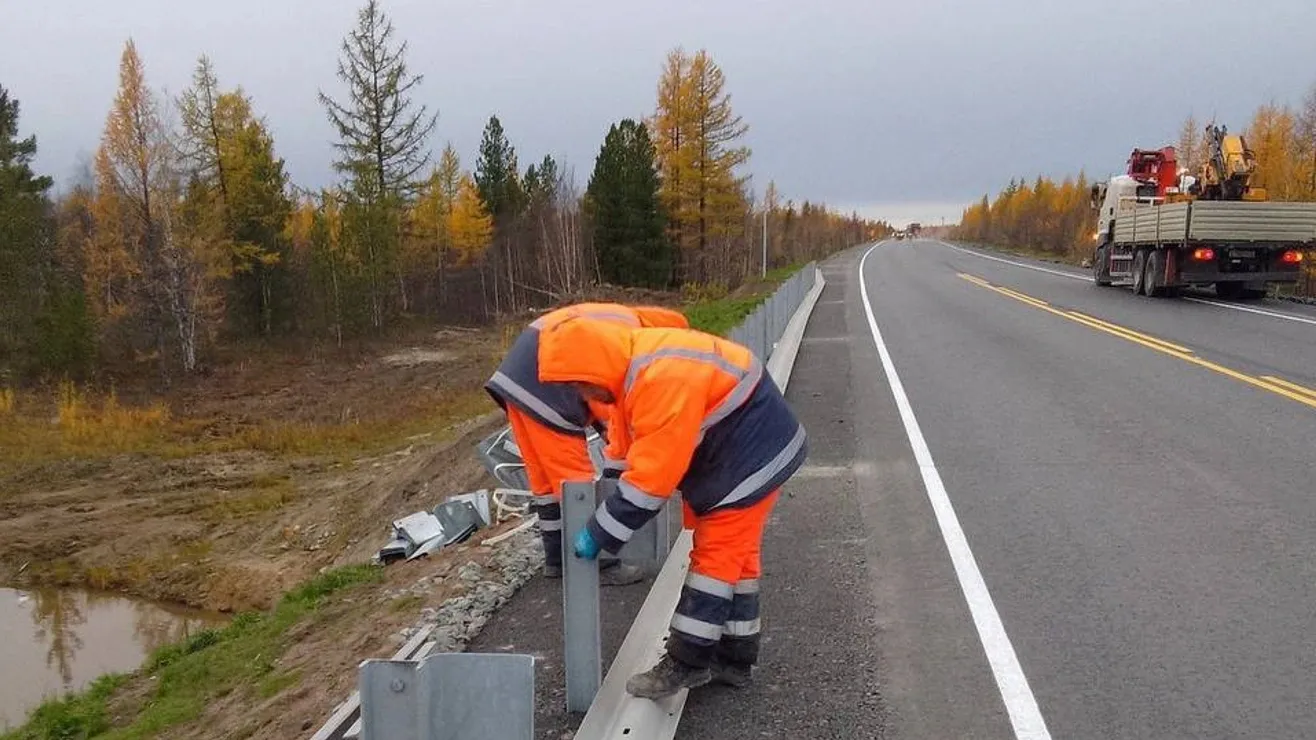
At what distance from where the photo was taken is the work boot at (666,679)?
11.1 ft

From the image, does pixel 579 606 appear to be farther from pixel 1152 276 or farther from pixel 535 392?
pixel 1152 276

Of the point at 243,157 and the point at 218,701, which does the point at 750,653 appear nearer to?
the point at 218,701

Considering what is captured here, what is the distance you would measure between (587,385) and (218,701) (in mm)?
4358

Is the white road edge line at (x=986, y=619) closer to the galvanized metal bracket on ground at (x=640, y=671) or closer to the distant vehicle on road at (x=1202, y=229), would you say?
the galvanized metal bracket on ground at (x=640, y=671)

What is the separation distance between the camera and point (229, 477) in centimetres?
1789

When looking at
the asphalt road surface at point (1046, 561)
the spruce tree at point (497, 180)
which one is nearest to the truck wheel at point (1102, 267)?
the asphalt road surface at point (1046, 561)

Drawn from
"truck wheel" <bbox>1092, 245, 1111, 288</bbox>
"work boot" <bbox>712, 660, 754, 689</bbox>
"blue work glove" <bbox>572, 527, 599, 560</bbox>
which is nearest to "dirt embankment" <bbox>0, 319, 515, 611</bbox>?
"work boot" <bbox>712, 660, 754, 689</bbox>

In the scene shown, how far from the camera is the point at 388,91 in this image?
1599 inches

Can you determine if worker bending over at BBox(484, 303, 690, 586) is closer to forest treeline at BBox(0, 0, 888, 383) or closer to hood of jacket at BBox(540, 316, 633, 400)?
hood of jacket at BBox(540, 316, 633, 400)

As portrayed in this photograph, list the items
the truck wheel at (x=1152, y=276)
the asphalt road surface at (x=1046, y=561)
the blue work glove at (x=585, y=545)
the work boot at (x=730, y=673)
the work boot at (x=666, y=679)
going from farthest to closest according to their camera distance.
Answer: the truck wheel at (x=1152, y=276) → the work boot at (x=730, y=673) → the asphalt road surface at (x=1046, y=561) → the work boot at (x=666, y=679) → the blue work glove at (x=585, y=545)

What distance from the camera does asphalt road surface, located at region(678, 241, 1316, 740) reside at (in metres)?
3.57

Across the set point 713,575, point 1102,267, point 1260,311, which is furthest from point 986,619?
point 1102,267

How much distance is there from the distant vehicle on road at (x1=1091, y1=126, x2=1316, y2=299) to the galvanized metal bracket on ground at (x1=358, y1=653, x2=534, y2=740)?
775 inches

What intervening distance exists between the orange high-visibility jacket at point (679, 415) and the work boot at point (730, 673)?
696 mm
